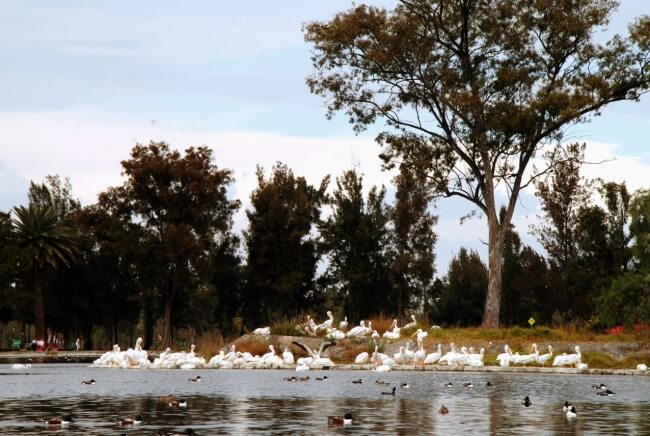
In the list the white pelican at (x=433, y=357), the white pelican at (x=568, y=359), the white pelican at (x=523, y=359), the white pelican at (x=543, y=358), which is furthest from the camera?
the white pelican at (x=433, y=357)

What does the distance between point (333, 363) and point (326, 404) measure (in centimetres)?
1967

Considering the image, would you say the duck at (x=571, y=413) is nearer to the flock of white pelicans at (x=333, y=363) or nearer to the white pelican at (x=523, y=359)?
the flock of white pelicans at (x=333, y=363)

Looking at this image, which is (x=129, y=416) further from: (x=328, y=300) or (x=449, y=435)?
(x=328, y=300)

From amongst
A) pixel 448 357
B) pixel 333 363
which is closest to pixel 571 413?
pixel 448 357

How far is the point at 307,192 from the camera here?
8450 cm

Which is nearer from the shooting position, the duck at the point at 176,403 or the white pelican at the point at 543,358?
the duck at the point at 176,403

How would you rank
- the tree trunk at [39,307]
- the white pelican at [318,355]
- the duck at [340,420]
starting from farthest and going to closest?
the tree trunk at [39,307]
the white pelican at [318,355]
the duck at [340,420]

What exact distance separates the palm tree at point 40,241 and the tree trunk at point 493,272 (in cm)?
3866

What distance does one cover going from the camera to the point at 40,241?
268ft

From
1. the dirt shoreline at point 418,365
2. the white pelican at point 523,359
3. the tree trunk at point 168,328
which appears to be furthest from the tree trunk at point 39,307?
the white pelican at point 523,359

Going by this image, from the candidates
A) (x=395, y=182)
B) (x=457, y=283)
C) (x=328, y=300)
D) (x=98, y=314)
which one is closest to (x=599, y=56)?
(x=395, y=182)

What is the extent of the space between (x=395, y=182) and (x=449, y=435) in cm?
4116

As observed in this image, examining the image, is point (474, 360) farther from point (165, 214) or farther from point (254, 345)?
point (165, 214)

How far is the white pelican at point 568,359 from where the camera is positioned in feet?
138
